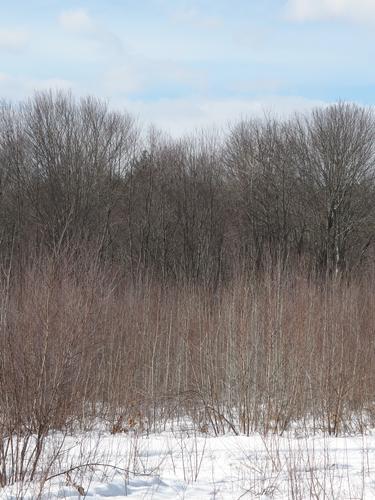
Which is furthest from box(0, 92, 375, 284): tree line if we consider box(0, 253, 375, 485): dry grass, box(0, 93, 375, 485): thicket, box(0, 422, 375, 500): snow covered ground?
box(0, 422, 375, 500): snow covered ground

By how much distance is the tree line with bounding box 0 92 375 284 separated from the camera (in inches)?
1095

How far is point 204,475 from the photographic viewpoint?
786 centimetres

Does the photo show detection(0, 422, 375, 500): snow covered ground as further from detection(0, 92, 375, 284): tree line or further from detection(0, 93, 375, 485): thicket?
detection(0, 92, 375, 284): tree line

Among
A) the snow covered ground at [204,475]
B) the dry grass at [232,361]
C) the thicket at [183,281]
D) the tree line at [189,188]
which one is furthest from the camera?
the tree line at [189,188]

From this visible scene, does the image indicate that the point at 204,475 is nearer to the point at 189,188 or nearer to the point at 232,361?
the point at 232,361

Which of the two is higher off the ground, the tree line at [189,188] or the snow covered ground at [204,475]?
the tree line at [189,188]

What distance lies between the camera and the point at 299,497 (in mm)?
6168

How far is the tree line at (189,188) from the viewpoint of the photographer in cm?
2781

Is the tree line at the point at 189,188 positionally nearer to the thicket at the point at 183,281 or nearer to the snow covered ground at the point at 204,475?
the thicket at the point at 183,281

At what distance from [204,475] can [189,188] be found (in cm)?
2150

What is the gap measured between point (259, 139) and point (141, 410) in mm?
20733

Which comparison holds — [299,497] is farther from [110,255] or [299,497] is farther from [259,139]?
[259,139]

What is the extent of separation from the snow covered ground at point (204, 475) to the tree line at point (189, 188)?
684 inches

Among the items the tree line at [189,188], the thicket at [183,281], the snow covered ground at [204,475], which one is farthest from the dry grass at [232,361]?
the tree line at [189,188]
